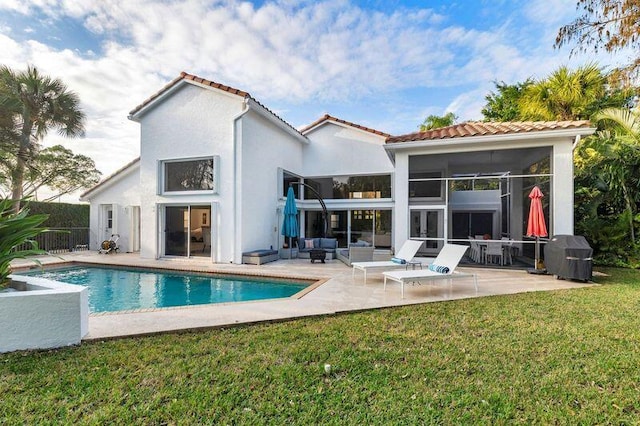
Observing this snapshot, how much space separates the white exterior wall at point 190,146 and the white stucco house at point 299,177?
0.05 meters

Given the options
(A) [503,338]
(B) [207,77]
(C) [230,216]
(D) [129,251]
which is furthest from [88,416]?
(D) [129,251]

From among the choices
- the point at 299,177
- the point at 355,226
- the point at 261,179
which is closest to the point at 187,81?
the point at 261,179

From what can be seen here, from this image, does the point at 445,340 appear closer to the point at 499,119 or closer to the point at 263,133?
the point at 263,133

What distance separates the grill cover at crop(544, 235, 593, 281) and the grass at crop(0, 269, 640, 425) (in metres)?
4.20

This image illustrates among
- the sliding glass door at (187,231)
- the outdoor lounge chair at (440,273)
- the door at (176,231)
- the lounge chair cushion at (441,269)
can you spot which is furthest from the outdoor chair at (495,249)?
the door at (176,231)

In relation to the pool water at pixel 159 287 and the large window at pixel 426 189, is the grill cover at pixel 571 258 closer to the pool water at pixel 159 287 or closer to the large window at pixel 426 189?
the large window at pixel 426 189

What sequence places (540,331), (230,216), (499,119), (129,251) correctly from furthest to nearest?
1. (499,119)
2. (129,251)
3. (230,216)
4. (540,331)

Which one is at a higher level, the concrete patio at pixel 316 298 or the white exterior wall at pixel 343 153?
the white exterior wall at pixel 343 153

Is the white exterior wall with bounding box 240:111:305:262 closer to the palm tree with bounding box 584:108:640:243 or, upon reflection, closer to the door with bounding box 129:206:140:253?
the door with bounding box 129:206:140:253

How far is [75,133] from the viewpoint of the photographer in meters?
19.4

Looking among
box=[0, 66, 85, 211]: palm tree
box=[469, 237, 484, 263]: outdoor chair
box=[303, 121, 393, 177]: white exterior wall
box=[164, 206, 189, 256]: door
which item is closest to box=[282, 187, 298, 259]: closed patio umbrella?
A: box=[303, 121, 393, 177]: white exterior wall

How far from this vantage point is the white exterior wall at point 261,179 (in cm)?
1466

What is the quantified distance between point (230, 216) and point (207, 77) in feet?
23.8

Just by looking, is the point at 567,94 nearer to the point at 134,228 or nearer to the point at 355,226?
the point at 355,226
